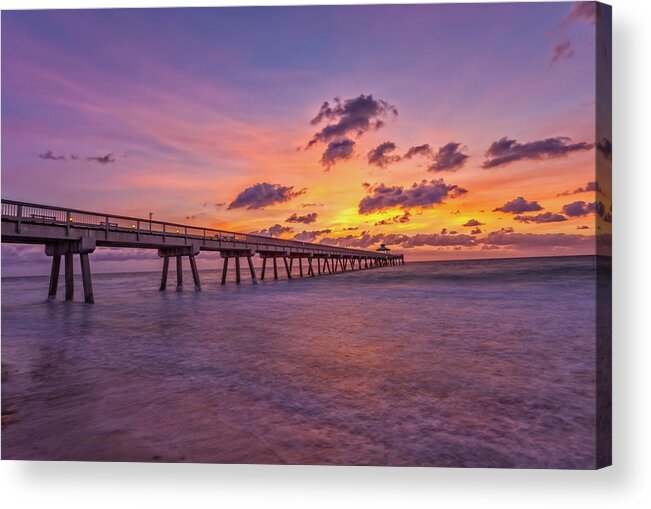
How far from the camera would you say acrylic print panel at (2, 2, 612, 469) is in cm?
406

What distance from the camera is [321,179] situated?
392 inches

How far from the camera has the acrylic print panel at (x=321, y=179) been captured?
4.06 metres

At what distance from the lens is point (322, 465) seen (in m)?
3.69

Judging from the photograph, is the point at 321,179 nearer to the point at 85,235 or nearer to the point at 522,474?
the point at 522,474

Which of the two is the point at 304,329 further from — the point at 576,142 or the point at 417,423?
the point at 576,142

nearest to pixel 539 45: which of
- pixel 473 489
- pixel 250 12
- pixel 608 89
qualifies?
pixel 608 89

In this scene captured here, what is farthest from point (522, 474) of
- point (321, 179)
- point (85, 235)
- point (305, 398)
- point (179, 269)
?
point (179, 269)

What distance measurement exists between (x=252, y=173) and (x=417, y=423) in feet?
24.4

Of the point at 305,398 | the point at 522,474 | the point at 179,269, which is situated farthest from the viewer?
the point at 179,269

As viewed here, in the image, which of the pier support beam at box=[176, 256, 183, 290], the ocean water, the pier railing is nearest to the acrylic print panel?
the ocean water

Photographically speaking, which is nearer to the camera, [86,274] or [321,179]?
[321,179]

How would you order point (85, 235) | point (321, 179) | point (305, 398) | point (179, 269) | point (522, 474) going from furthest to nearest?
point (179, 269) < point (85, 235) < point (321, 179) < point (305, 398) < point (522, 474)

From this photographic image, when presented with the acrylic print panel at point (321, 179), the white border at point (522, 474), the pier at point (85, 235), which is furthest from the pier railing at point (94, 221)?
the white border at point (522, 474)

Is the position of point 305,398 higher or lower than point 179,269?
lower
